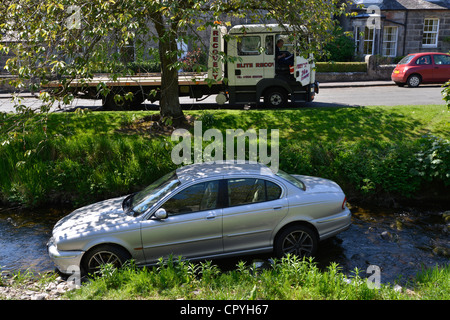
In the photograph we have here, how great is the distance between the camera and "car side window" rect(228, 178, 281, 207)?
7.14m

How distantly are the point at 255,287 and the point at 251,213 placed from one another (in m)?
1.94

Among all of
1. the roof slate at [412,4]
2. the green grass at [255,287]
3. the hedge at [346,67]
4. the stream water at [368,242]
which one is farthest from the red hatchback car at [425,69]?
the green grass at [255,287]

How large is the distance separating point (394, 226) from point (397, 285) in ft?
11.0

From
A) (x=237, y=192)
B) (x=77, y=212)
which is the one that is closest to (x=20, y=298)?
(x=77, y=212)

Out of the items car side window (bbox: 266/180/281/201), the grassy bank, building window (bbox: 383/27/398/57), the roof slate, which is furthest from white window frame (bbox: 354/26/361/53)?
car side window (bbox: 266/180/281/201)

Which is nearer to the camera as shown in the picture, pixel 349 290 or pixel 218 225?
pixel 349 290

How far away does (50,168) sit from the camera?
10.9 m

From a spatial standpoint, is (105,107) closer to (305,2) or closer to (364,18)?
(305,2)

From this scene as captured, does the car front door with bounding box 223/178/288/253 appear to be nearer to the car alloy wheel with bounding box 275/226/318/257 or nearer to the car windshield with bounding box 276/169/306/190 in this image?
the car alloy wheel with bounding box 275/226/318/257

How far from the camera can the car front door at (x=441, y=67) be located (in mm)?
21531

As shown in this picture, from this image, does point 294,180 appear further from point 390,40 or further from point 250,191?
point 390,40

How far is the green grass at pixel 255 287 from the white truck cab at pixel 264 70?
10.4m

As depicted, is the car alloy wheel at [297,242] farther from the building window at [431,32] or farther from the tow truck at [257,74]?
the building window at [431,32]

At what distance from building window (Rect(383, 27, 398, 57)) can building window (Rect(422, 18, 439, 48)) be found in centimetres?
204
